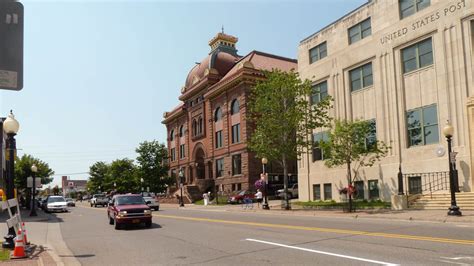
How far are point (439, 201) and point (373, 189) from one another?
7.39 metres

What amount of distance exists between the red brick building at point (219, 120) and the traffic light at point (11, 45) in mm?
47543

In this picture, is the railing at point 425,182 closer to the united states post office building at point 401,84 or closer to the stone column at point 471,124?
the united states post office building at point 401,84

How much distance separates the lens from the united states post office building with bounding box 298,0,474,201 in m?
26.3

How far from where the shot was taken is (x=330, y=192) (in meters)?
36.2

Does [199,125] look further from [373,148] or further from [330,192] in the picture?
[373,148]

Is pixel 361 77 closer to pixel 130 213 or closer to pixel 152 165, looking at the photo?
pixel 130 213

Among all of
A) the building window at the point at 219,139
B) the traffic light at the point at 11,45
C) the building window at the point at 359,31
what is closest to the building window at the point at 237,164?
the building window at the point at 219,139

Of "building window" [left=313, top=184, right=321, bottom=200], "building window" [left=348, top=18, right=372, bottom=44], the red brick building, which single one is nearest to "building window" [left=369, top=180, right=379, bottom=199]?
"building window" [left=313, top=184, right=321, bottom=200]

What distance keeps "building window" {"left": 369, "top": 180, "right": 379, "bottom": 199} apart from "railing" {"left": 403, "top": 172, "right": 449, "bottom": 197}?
2727mm

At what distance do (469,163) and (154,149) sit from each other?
48.4 metres

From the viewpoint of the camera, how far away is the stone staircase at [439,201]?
23.4 m

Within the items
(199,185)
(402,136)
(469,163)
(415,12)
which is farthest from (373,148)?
(199,185)

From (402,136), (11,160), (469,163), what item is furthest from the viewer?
(402,136)

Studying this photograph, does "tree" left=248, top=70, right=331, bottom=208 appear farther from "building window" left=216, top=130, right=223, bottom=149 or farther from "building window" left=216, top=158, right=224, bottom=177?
"building window" left=216, top=130, right=223, bottom=149
